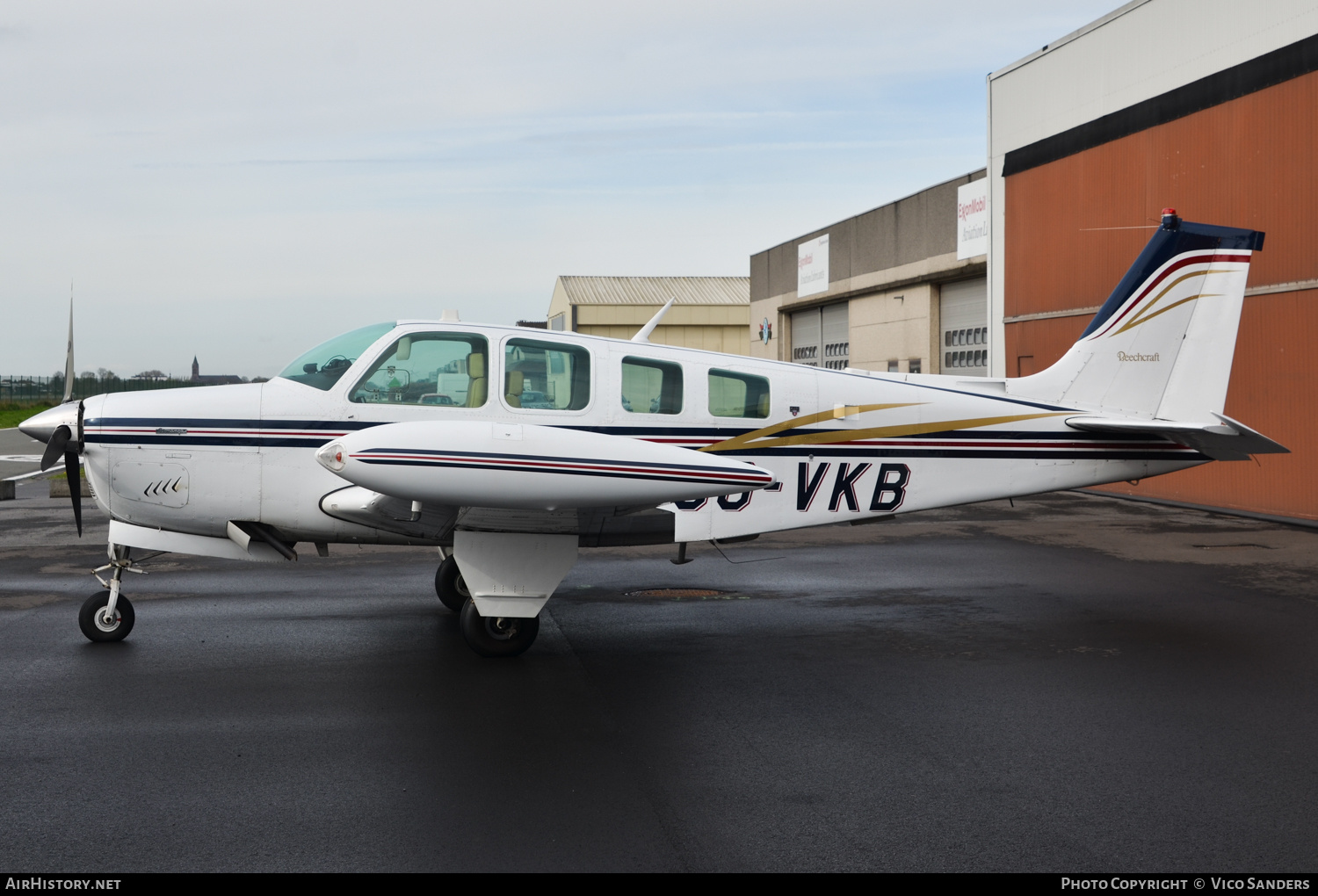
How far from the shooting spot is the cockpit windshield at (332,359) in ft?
23.0

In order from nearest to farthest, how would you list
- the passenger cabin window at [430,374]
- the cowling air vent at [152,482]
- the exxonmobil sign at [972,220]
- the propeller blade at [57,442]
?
the propeller blade at [57,442] → the cowling air vent at [152,482] → the passenger cabin window at [430,374] → the exxonmobil sign at [972,220]

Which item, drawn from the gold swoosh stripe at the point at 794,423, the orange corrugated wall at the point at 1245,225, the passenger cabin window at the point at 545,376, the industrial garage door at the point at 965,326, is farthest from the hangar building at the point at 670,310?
the passenger cabin window at the point at 545,376

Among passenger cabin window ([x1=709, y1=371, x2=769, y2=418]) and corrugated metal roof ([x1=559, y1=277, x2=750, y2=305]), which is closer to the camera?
passenger cabin window ([x1=709, y1=371, x2=769, y2=418])

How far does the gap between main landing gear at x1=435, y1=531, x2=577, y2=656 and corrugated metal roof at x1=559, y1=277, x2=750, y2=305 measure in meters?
48.3

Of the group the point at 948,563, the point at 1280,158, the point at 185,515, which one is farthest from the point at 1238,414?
the point at 185,515

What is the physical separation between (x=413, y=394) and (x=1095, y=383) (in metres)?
5.11

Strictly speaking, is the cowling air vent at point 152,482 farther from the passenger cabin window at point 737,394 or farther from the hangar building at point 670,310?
the hangar building at point 670,310

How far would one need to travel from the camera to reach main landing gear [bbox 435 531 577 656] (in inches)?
261

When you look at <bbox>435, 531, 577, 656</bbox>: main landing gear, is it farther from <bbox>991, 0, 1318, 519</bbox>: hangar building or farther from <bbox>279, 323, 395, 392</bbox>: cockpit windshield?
<bbox>991, 0, 1318, 519</bbox>: hangar building

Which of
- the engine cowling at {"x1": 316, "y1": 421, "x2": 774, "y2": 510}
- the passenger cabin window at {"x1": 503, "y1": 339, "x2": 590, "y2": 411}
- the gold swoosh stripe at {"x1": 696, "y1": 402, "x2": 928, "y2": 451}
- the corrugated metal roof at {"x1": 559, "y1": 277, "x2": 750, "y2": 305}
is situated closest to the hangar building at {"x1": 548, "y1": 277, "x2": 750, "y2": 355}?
the corrugated metal roof at {"x1": 559, "y1": 277, "x2": 750, "y2": 305}

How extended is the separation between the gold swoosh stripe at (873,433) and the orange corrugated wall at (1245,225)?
25.4 feet

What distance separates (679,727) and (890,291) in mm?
24062

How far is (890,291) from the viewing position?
28062 mm

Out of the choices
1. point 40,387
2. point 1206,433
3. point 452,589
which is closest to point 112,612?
point 452,589
